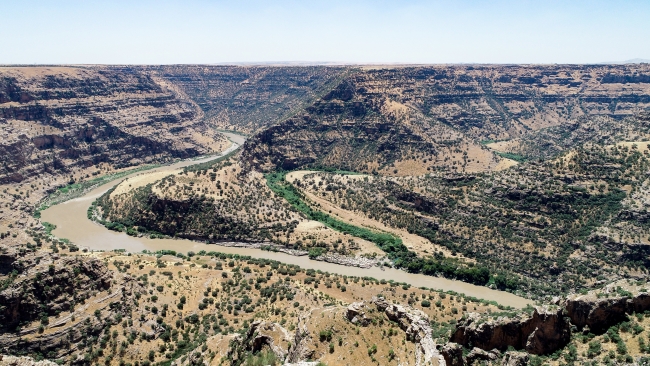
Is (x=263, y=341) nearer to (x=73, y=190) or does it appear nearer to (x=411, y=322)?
(x=411, y=322)

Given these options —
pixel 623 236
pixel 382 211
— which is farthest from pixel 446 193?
pixel 623 236

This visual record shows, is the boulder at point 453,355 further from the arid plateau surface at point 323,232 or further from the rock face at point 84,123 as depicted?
the rock face at point 84,123

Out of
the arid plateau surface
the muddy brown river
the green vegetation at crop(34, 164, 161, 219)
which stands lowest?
the muddy brown river

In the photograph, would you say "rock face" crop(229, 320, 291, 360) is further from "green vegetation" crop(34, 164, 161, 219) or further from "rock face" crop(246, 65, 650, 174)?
"rock face" crop(246, 65, 650, 174)

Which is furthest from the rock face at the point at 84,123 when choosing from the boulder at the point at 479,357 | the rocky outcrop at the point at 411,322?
the boulder at the point at 479,357

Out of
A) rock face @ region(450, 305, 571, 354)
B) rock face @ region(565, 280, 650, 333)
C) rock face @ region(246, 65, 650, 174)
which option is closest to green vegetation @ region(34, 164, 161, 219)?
rock face @ region(246, 65, 650, 174)
